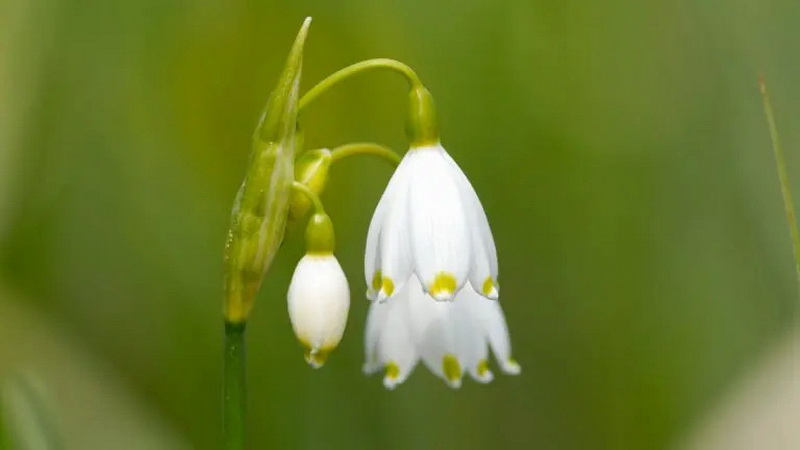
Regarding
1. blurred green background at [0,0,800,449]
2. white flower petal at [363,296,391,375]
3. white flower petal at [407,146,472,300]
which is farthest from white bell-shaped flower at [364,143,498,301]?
blurred green background at [0,0,800,449]

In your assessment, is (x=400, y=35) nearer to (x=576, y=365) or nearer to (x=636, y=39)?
(x=636, y=39)

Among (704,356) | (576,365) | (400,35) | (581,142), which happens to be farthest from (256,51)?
(704,356)

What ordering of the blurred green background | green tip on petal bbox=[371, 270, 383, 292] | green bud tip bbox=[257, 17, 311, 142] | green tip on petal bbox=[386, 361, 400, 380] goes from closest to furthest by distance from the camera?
1. green bud tip bbox=[257, 17, 311, 142]
2. green tip on petal bbox=[371, 270, 383, 292]
3. green tip on petal bbox=[386, 361, 400, 380]
4. the blurred green background

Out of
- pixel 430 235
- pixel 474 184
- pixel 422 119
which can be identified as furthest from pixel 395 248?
pixel 474 184

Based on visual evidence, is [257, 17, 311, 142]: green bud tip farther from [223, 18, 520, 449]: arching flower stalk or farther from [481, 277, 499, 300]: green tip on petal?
[481, 277, 499, 300]: green tip on petal

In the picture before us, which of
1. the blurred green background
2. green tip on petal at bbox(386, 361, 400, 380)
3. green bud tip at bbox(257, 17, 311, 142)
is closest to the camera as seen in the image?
green bud tip at bbox(257, 17, 311, 142)

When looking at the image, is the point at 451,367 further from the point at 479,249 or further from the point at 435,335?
the point at 479,249

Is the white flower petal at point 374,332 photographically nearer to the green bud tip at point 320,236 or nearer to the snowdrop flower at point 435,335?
the snowdrop flower at point 435,335

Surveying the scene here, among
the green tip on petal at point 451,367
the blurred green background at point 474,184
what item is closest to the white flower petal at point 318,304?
the green tip on petal at point 451,367
